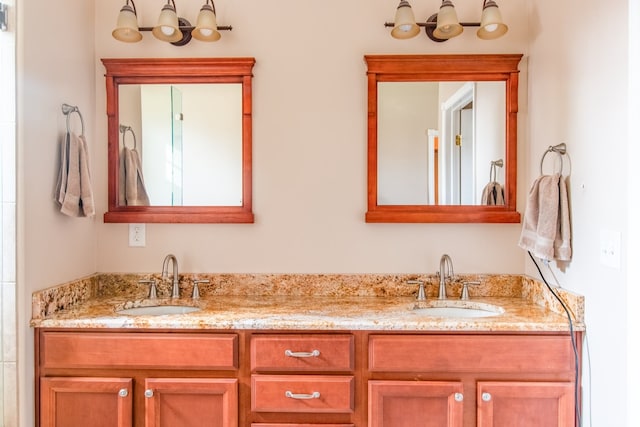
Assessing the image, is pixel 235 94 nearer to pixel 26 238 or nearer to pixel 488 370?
pixel 26 238

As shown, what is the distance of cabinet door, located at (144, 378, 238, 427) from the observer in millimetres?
1618

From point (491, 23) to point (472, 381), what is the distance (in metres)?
1.51

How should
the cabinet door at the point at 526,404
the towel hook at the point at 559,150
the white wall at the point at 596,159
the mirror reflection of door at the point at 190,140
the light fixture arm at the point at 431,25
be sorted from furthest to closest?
the mirror reflection of door at the point at 190,140 < the light fixture arm at the point at 431,25 < the towel hook at the point at 559,150 < the cabinet door at the point at 526,404 < the white wall at the point at 596,159

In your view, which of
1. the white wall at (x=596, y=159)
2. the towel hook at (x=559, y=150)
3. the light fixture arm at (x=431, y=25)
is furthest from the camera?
the light fixture arm at (x=431, y=25)

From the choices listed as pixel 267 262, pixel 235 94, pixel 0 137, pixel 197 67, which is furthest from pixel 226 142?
pixel 0 137

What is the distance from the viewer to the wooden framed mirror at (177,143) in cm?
211

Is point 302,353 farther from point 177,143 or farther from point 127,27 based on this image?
Answer: point 127,27

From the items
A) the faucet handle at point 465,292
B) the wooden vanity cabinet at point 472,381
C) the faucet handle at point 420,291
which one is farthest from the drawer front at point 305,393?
the faucet handle at point 465,292

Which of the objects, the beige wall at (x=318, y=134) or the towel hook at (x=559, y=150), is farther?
the beige wall at (x=318, y=134)

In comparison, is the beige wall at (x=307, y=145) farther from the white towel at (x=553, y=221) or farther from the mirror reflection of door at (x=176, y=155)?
the white towel at (x=553, y=221)

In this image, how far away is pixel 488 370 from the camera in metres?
1.59

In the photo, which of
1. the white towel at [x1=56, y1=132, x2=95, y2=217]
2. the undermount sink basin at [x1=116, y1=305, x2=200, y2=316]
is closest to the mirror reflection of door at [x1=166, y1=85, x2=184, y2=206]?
the white towel at [x1=56, y1=132, x2=95, y2=217]

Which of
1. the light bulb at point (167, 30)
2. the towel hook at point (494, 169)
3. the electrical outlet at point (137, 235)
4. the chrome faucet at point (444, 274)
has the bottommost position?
the chrome faucet at point (444, 274)

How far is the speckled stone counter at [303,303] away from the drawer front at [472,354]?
0.04 meters
